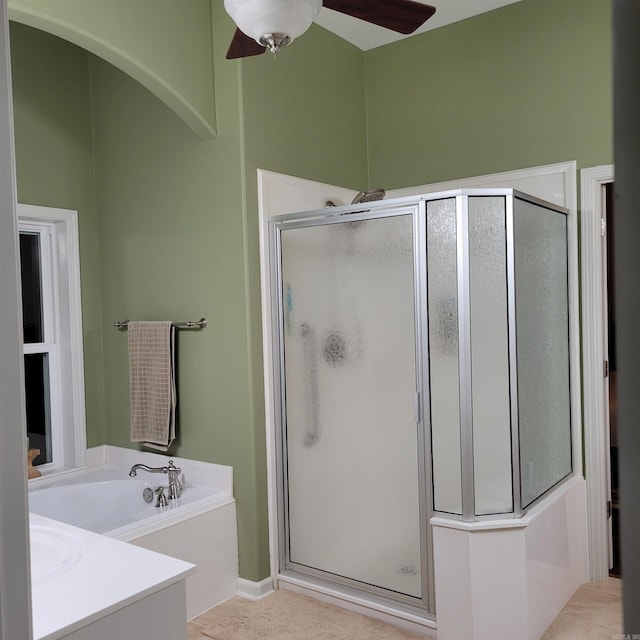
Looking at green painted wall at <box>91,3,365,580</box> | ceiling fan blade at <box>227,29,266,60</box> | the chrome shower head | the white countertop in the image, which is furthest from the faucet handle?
ceiling fan blade at <box>227,29,266,60</box>

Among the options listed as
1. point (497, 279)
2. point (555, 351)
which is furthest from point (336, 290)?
point (555, 351)

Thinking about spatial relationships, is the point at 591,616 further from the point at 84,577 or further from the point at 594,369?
the point at 84,577

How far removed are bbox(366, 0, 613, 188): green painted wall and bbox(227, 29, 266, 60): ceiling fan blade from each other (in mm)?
1700

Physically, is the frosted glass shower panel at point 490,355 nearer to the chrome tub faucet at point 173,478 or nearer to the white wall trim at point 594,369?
the white wall trim at point 594,369

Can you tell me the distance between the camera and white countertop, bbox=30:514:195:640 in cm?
155

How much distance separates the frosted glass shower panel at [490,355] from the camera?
256cm

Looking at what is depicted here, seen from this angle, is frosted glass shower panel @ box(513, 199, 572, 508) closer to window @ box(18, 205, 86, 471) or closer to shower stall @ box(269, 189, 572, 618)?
shower stall @ box(269, 189, 572, 618)

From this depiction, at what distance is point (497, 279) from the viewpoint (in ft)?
8.44

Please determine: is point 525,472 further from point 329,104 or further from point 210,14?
point 210,14

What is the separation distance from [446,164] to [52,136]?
2.23m

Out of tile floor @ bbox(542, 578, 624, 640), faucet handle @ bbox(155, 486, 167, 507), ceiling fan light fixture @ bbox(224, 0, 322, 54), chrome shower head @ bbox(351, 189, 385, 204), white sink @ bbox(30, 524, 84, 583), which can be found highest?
ceiling fan light fixture @ bbox(224, 0, 322, 54)

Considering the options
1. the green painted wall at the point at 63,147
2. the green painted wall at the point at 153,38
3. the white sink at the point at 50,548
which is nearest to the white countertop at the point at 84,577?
the white sink at the point at 50,548

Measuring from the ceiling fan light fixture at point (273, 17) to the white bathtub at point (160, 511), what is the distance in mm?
2077

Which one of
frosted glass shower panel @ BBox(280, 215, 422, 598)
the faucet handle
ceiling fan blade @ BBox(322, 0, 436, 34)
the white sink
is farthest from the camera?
the faucet handle
